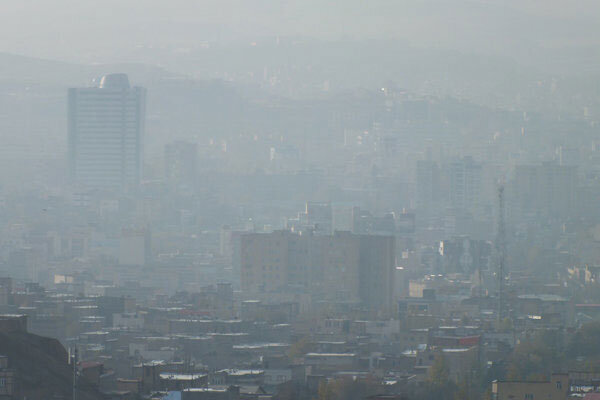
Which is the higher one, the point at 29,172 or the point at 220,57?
the point at 220,57

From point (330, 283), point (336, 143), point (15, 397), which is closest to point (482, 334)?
point (330, 283)

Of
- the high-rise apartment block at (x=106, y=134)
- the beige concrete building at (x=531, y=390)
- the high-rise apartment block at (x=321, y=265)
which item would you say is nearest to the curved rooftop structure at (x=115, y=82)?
the high-rise apartment block at (x=106, y=134)

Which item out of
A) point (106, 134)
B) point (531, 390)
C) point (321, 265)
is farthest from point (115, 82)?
point (531, 390)

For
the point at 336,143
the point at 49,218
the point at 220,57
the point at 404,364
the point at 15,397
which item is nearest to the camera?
the point at 15,397

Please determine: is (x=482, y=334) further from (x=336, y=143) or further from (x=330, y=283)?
(x=336, y=143)

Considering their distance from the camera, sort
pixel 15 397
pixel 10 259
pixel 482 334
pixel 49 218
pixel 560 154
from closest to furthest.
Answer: pixel 15 397
pixel 482 334
pixel 10 259
pixel 49 218
pixel 560 154

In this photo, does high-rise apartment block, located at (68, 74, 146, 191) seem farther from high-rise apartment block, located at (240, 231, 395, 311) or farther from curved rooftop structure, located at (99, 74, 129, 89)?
high-rise apartment block, located at (240, 231, 395, 311)

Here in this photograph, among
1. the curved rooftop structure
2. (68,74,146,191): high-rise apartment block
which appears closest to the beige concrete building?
(68,74,146,191): high-rise apartment block
